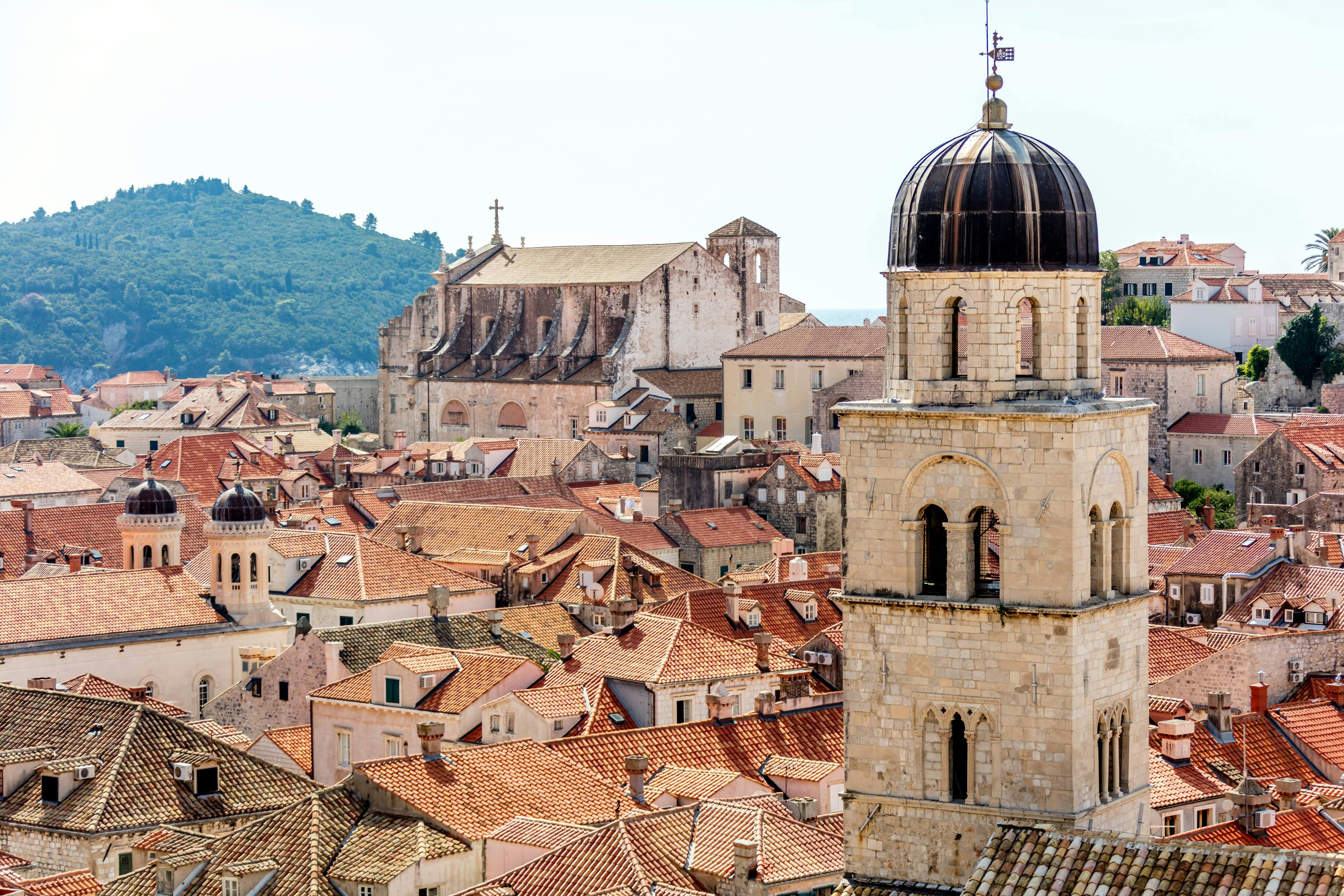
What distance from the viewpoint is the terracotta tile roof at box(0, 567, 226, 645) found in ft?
185

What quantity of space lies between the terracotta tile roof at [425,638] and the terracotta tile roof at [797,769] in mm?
10996

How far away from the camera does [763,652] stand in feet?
165

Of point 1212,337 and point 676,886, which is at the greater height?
point 1212,337

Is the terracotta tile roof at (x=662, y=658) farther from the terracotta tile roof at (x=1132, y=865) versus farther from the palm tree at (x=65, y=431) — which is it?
the palm tree at (x=65, y=431)

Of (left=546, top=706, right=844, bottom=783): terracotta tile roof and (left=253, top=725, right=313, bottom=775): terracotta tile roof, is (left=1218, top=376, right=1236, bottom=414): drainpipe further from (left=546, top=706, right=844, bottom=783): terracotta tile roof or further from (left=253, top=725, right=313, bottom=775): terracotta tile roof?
(left=253, top=725, right=313, bottom=775): terracotta tile roof

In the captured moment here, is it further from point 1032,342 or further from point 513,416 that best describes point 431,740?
point 513,416

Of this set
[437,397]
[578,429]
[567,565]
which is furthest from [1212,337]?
[567,565]

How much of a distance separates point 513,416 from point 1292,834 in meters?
79.1

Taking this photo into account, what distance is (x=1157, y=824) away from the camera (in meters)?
36.4

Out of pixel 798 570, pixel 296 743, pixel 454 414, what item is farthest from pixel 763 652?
pixel 454 414

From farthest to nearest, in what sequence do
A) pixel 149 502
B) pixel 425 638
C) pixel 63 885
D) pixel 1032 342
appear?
1. pixel 149 502
2. pixel 425 638
3. pixel 63 885
4. pixel 1032 342

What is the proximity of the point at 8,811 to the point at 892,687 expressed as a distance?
20909mm

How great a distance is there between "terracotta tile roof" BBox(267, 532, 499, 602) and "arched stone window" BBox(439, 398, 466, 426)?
47.5 meters

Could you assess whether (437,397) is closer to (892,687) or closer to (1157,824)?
(1157,824)
